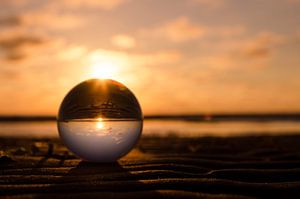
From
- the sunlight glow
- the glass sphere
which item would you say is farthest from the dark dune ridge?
the sunlight glow

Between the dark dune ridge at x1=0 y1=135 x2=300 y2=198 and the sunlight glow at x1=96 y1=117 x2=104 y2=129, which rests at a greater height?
the sunlight glow at x1=96 y1=117 x2=104 y2=129

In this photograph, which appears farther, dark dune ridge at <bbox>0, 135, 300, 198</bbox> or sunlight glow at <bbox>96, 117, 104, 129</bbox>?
sunlight glow at <bbox>96, 117, 104, 129</bbox>

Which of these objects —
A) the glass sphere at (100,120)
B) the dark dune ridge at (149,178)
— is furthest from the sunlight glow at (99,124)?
the dark dune ridge at (149,178)

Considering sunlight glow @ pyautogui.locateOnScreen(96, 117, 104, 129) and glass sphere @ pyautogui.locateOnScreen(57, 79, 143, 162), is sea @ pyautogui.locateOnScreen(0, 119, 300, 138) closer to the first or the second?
glass sphere @ pyautogui.locateOnScreen(57, 79, 143, 162)

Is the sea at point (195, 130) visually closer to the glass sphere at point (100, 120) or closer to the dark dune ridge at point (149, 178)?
the dark dune ridge at point (149, 178)

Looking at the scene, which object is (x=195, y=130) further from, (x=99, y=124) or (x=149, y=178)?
(x=149, y=178)

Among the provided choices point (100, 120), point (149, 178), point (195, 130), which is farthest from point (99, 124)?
point (195, 130)

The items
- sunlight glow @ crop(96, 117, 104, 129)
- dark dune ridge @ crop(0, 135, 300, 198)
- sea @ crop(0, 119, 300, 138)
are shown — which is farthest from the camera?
sea @ crop(0, 119, 300, 138)

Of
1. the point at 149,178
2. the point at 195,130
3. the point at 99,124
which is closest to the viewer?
the point at 149,178
